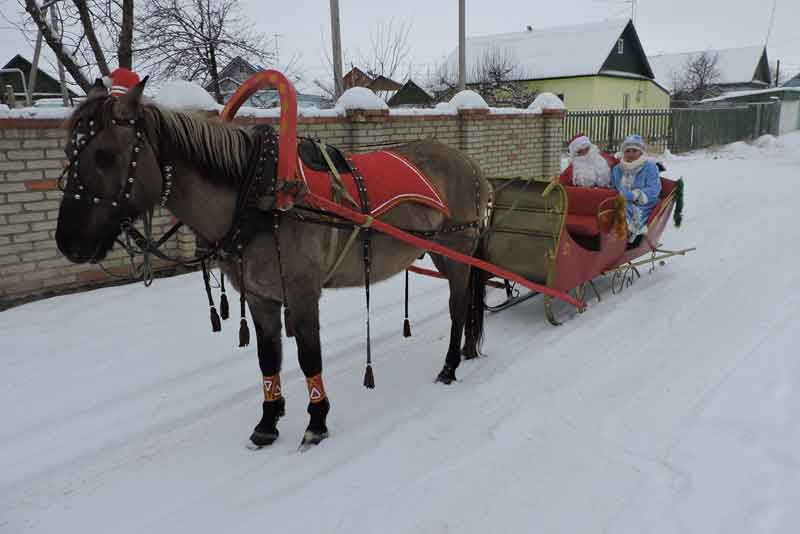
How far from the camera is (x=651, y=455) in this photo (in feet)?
9.67

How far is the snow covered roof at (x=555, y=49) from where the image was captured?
31.6 meters

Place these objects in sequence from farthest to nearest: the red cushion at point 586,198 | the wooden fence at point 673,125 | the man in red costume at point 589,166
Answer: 1. the wooden fence at point 673,125
2. the man in red costume at point 589,166
3. the red cushion at point 586,198

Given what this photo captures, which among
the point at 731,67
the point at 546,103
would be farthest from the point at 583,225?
the point at 731,67

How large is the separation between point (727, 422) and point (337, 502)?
2212mm

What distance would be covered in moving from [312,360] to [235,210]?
3.01 ft

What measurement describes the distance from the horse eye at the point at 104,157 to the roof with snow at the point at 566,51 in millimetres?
29380

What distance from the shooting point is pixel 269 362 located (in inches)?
127

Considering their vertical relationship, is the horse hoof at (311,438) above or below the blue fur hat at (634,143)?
below

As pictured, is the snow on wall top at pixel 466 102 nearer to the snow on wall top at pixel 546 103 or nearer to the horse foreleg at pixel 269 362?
the snow on wall top at pixel 546 103

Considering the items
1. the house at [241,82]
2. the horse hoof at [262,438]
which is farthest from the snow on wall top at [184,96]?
the house at [241,82]

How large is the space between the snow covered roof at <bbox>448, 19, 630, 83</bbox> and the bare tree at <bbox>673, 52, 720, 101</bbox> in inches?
426

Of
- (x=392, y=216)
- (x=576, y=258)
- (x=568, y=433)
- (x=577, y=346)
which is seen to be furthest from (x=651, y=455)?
(x=576, y=258)

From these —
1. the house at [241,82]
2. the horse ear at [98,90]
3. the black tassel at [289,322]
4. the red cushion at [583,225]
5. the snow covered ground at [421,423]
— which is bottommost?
the snow covered ground at [421,423]

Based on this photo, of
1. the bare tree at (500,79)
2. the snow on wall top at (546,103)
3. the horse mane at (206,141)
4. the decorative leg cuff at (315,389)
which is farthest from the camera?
the bare tree at (500,79)
